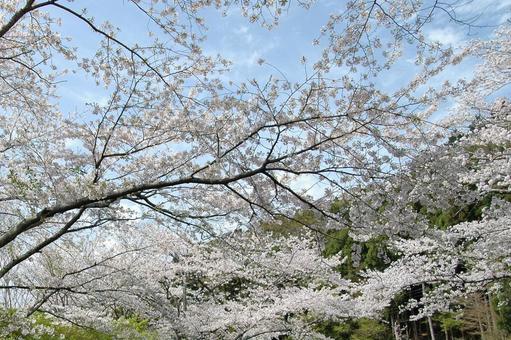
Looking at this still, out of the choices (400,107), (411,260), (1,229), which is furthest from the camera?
(411,260)

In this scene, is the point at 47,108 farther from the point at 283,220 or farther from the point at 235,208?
the point at 283,220

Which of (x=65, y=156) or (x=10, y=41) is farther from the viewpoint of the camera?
(x=65, y=156)

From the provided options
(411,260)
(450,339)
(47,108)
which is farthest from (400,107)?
(450,339)

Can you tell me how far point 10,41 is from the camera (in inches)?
179

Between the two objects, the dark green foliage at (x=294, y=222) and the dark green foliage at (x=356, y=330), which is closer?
the dark green foliage at (x=294, y=222)

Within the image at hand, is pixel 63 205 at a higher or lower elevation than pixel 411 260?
lower

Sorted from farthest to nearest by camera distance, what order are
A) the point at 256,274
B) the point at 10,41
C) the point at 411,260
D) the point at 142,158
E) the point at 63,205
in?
the point at 256,274
the point at 411,260
the point at 142,158
the point at 10,41
the point at 63,205

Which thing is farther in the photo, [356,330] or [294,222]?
[356,330]

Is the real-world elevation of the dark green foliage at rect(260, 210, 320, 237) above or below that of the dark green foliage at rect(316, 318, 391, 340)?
above

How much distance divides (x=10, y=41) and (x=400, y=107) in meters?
3.89

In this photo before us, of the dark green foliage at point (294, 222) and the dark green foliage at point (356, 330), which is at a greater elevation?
the dark green foliage at point (294, 222)

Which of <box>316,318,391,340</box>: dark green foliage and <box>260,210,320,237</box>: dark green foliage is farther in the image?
<box>316,318,391,340</box>: dark green foliage

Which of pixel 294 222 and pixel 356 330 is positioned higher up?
pixel 294 222

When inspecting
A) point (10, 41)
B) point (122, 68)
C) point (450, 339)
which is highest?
point (10, 41)
